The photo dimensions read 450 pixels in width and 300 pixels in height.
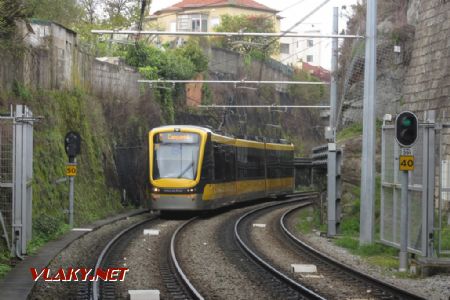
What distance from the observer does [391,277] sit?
1477cm

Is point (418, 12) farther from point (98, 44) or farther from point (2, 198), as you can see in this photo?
point (98, 44)

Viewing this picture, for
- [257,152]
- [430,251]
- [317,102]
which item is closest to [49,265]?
[430,251]

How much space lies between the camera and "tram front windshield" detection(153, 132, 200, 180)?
89.2 feet

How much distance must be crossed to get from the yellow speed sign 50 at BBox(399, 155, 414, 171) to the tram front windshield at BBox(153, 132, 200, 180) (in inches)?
501

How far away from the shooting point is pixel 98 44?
45344mm

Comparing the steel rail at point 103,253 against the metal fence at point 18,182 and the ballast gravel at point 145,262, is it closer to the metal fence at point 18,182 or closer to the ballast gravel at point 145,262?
the ballast gravel at point 145,262

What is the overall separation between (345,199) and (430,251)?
12.4m

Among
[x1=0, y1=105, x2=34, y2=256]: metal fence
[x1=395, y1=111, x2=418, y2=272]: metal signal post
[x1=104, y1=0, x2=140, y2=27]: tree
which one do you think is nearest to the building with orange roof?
[x1=104, y1=0, x2=140, y2=27]: tree

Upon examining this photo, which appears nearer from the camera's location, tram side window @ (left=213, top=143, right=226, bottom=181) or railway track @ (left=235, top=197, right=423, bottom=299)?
railway track @ (left=235, top=197, right=423, bottom=299)

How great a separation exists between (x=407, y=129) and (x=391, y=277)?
8.50ft

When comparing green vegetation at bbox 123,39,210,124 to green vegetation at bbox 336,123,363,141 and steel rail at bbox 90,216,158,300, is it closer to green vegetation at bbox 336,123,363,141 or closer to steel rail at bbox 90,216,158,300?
green vegetation at bbox 336,123,363,141

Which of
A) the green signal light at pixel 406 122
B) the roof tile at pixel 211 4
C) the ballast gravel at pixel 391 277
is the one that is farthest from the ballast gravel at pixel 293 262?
the roof tile at pixel 211 4

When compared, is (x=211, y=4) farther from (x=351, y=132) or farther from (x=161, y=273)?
(x=161, y=273)

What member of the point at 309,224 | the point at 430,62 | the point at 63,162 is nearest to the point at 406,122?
the point at 430,62
